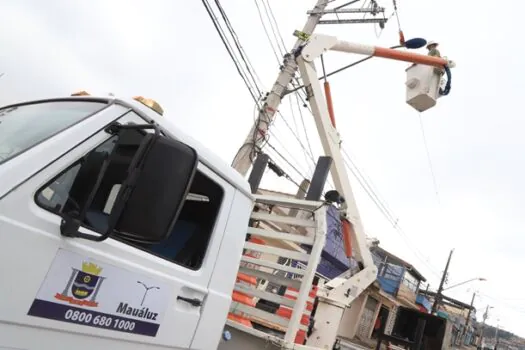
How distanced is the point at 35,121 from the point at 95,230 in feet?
2.07

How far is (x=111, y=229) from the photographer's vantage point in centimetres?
134

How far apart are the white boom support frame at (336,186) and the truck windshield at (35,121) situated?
8.67 ft

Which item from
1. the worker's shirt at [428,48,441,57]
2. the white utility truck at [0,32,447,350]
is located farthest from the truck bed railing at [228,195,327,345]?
the worker's shirt at [428,48,441,57]

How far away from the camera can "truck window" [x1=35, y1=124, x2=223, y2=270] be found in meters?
1.52

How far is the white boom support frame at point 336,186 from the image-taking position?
3551 mm

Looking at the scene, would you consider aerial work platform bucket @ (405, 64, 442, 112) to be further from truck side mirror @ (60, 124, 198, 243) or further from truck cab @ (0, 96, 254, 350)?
truck side mirror @ (60, 124, 198, 243)

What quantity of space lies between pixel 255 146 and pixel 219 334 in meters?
6.35

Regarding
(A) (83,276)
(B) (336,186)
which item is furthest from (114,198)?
(B) (336,186)

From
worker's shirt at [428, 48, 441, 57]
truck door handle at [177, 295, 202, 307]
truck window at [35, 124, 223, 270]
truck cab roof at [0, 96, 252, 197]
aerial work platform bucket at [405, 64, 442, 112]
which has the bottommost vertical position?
truck door handle at [177, 295, 202, 307]

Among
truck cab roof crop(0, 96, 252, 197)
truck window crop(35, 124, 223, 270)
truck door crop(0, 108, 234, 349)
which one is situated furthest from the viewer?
truck cab roof crop(0, 96, 252, 197)

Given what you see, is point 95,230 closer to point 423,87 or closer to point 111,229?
point 111,229

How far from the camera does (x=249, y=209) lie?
2486 mm

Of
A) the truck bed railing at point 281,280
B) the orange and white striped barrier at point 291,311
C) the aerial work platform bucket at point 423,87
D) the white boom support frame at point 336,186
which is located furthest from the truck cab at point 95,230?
the aerial work platform bucket at point 423,87

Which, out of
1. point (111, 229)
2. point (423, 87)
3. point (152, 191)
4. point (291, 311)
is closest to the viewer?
point (111, 229)
